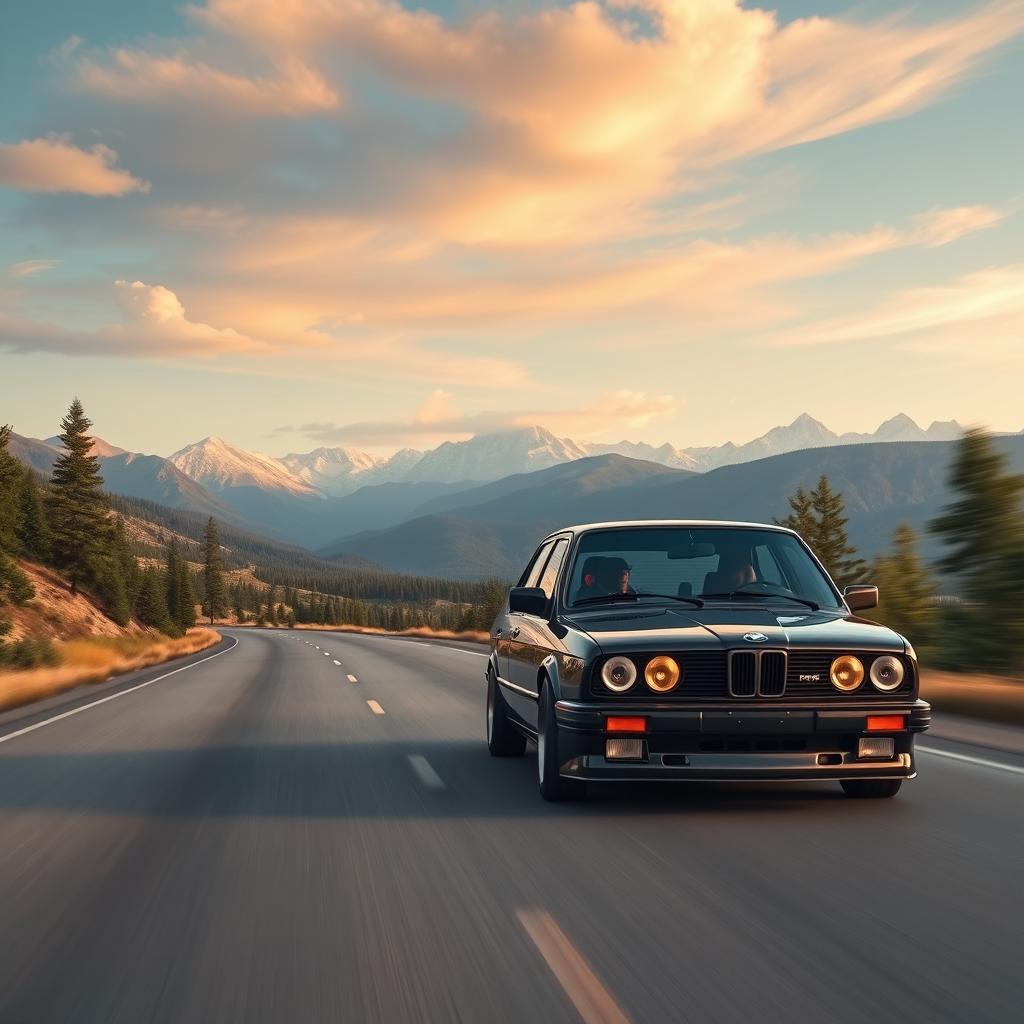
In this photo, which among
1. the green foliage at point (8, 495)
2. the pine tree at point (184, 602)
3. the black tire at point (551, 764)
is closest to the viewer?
the black tire at point (551, 764)

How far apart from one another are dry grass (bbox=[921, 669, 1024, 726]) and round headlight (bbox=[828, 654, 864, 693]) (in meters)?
5.95

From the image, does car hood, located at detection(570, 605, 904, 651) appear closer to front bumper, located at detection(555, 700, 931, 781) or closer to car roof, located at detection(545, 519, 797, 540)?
front bumper, located at detection(555, 700, 931, 781)

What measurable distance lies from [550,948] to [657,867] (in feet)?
4.58

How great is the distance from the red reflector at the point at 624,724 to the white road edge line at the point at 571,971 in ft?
6.33

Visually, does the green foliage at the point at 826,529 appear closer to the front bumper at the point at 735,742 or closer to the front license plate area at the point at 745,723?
the front bumper at the point at 735,742

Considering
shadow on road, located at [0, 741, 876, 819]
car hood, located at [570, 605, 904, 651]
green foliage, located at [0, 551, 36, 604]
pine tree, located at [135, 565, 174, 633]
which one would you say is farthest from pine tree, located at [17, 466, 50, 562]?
car hood, located at [570, 605, 904, 651]

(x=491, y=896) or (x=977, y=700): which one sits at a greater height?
(x=977, y=700)

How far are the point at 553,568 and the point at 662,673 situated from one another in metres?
Result: 2.32

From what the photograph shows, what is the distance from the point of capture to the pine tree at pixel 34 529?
7500 cm

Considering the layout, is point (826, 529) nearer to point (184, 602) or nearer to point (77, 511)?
point (77, 511)

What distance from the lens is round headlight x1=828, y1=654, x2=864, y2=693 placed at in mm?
6926

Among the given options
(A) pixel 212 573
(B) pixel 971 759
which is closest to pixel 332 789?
(B) pixel 971 759

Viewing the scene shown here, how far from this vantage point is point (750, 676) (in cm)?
680

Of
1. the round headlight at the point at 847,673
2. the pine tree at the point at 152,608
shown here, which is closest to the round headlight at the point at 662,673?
the round headlight at the point at 847,673
